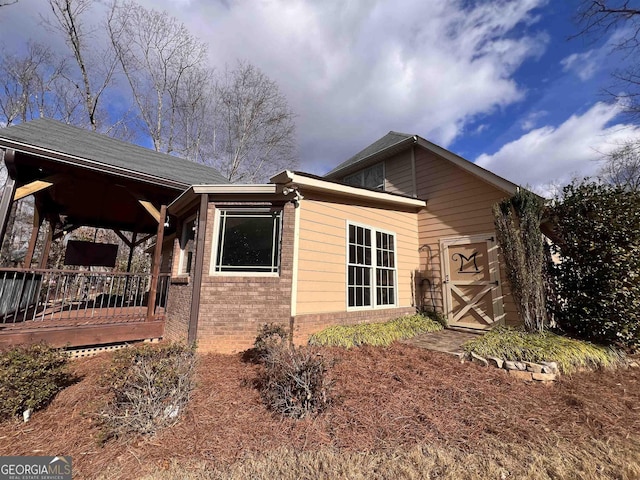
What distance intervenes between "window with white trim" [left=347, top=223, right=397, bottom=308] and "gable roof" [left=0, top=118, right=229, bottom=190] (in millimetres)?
4302

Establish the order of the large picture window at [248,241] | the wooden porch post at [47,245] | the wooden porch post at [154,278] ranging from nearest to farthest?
the large picture window at [248,241] → the wooden porch post at [154,278] → the wooden porch post at [47,245]

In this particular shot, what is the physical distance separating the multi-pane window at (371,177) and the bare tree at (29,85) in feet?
60.0

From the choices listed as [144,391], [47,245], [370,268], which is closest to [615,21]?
[370,268]

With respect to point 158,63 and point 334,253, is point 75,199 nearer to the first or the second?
point 334,253

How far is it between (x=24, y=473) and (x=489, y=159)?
53.5 meters

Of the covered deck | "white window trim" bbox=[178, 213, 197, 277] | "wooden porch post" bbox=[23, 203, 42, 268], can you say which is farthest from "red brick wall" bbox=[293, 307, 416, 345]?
"wooden porch post" bbox=[23, 203, 42, 268]

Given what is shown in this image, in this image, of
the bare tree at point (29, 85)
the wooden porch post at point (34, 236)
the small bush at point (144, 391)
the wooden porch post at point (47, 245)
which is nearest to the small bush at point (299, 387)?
the small bush at point (144, 391)

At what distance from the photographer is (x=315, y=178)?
18.7 ft

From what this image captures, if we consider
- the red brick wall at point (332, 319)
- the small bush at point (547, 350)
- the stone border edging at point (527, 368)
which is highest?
the red brick wall at point (332, 319)

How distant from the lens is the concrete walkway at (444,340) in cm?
517

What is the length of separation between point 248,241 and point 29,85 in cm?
2106

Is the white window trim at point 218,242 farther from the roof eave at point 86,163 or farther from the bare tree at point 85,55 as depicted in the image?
the bare tree at point 85,55

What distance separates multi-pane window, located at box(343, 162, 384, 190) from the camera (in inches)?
377

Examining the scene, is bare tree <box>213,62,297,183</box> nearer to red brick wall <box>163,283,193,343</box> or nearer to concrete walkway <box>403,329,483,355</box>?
red brick wall <box>163,283,193,343</box>
